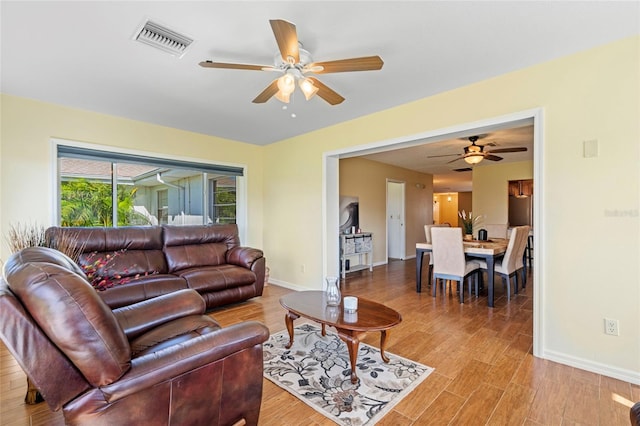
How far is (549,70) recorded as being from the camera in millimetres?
2463

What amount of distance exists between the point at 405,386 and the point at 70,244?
11.4ft

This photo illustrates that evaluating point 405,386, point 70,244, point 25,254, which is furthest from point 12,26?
point 405,386

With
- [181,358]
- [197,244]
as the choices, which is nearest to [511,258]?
[181,358]

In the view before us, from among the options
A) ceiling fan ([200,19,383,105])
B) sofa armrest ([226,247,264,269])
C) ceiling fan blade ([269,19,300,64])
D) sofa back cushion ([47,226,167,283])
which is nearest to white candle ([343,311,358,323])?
ceiling fan ([200,19,383,105])

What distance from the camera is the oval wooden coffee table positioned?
79.6 inches

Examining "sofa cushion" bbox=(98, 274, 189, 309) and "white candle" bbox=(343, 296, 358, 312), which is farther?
"sofa cushion" bbox=(98, 274, 189, 309)

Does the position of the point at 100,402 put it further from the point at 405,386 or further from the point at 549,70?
the point at 549,70

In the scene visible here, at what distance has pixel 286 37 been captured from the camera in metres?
1.74

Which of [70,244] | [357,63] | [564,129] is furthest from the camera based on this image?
[70,244]

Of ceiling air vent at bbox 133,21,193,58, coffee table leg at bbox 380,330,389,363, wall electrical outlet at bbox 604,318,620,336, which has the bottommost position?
coffee table leg at bbox 380,330,389,363

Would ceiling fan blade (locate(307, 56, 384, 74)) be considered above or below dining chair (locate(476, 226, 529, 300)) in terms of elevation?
above

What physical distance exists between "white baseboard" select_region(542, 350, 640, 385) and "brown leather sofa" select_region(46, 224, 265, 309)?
124 inches

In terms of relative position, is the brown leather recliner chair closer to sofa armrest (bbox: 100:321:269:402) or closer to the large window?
sofa armrest (bbox: 100:321:269:402)

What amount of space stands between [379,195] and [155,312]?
5650 millimetres
